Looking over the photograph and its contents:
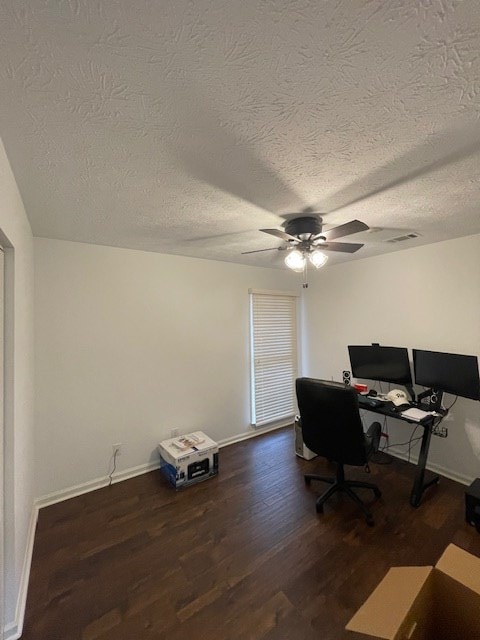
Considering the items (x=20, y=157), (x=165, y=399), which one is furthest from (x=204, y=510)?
(x=20, y=157)

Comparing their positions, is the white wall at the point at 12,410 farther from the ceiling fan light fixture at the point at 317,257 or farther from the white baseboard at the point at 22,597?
the ceiling fan light fixture at the point at 317,257

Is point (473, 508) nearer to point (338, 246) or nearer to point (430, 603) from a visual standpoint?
point (430, 603)

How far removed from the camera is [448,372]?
2518mm

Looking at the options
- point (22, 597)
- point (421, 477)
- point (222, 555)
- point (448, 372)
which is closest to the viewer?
point (22, 597)

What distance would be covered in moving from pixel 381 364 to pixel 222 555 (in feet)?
7.80

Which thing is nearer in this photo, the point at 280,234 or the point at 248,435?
the point at 280,234

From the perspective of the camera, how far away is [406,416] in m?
2.42

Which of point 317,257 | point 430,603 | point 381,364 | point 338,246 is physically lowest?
point 430,603

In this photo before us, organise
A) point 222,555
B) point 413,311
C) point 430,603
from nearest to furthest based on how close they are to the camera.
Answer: point 430,603 → point 222,555 → point 413,311

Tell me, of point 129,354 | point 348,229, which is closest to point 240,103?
point 348,229

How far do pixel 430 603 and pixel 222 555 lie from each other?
4.78 ft

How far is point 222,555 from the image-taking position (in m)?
1.89

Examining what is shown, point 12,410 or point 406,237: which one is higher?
point 406,237

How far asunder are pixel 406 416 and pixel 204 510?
1.95m
